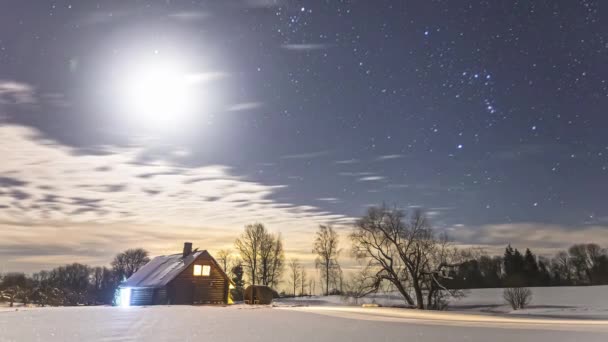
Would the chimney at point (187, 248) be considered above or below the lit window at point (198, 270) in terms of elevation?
above

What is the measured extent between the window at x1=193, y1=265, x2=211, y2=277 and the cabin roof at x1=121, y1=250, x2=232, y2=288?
3.39 ft

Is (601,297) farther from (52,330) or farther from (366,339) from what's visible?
(52,330)

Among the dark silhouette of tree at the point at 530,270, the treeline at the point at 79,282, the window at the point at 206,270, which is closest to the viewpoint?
the window at the point at 206,270

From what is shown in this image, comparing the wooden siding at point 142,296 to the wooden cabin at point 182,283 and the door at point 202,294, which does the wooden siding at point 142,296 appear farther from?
the door at point 202,294

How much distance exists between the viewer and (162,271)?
4938 cm

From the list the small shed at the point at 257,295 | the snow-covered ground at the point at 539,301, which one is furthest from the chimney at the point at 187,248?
the snow-covered ground at the point at 539,301

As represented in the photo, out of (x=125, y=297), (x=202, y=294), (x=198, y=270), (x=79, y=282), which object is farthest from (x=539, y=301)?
(x=79, y=282)

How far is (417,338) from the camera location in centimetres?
1064

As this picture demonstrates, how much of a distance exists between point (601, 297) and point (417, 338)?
63.2 metres

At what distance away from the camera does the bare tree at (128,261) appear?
106125 mm

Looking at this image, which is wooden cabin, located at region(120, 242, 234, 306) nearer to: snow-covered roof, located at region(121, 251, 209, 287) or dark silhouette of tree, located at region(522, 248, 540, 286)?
snow-covered roof, located at region(121, 251, 209, 287)

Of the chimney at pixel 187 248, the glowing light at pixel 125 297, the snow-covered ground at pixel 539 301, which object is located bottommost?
the snow-covered ground at pixel 539 301

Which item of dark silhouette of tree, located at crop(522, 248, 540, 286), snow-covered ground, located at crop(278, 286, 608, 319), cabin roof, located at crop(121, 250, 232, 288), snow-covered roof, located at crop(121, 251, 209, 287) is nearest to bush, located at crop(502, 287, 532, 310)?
snow-covered ground, located at crop(278, 286, 608, 319)

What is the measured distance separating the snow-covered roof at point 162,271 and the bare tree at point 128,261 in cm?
5705
